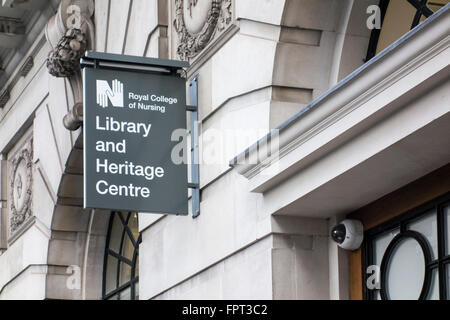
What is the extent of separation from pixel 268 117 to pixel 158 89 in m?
1.27

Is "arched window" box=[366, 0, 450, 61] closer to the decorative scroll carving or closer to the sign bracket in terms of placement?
the sign bracket

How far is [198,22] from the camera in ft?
35.8

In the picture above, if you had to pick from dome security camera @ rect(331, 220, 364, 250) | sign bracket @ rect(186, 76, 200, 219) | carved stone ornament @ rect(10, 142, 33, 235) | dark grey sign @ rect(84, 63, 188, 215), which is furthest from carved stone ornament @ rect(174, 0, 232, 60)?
carved stone ornament @ rect(10, 142, 33, 235)

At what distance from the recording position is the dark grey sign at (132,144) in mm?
9852

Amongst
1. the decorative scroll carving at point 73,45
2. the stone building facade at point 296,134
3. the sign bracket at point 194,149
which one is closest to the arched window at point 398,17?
the stone building facade at point 296,134

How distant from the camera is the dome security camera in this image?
8.93m

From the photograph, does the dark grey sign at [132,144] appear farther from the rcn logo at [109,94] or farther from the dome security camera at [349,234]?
the dome security camera at [349,234]

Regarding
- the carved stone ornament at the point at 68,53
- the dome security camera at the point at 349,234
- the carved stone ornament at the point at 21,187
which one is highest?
the carved stone ornament at the point at 68,53

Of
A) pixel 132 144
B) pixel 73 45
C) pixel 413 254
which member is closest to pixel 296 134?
pixel 413 254

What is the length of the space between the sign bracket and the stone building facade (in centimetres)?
8

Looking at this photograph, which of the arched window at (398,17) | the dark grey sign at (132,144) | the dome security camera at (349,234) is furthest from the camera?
the dark grey sign at (132,144)

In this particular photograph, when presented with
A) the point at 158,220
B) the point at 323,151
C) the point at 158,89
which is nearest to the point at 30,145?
the point at 158,220

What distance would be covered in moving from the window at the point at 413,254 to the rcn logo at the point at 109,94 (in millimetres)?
2531

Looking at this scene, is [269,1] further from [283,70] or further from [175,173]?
[175,173]
